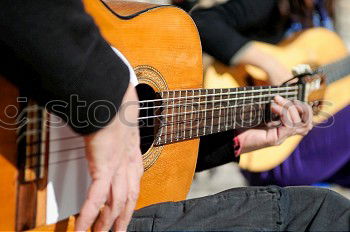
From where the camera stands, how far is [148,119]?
1.11 metres

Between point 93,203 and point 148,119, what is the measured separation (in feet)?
1.11

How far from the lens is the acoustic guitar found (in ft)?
2.60

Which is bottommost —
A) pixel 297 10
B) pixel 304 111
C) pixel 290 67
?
pixel 304 111

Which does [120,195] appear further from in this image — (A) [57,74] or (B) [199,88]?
(B) [199,88]

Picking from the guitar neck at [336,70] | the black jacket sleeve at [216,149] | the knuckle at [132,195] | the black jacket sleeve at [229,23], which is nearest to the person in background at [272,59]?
the black jacket sleeve at [229,23]

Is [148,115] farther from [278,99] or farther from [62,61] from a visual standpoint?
[278,99]

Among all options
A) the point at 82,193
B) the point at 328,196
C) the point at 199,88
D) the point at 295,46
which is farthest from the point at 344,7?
the point at 82,193

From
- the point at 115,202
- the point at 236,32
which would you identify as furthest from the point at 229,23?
the point at 115,202

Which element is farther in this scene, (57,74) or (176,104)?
(176,104)

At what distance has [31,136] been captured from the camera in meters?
0.81

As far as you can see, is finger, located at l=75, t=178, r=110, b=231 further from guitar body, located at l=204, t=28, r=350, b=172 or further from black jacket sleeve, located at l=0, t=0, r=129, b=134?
guitar body, located at l=204, t=28, r=350, b=172

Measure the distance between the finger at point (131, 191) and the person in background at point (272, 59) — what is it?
0.87 m

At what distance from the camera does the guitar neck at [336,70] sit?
185cm

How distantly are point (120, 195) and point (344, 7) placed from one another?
8.06ft
